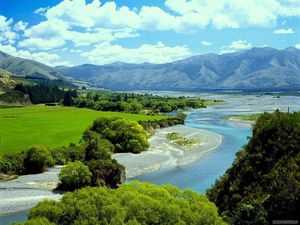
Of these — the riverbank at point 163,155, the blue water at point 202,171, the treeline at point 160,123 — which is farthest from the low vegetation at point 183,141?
the treeline at point 160,123

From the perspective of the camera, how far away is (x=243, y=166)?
48.3m

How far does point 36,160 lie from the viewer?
85625mm

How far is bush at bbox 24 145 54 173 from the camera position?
281ft

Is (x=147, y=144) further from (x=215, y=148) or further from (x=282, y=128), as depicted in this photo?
(x=282, y=128)

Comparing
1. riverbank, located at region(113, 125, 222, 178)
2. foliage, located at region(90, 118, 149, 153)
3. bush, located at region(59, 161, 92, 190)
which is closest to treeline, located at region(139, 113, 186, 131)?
riverbank, located at region(113, 125, 222, 178)

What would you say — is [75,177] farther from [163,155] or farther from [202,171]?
[163,155]

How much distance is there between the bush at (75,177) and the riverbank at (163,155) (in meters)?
13.1

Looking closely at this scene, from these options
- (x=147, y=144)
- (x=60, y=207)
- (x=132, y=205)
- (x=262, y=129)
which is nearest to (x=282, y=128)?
(x=262, y=129)

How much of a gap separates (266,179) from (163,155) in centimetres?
6405

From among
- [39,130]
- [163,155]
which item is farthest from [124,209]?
[39,130]

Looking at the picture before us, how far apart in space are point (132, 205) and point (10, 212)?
1325 inches

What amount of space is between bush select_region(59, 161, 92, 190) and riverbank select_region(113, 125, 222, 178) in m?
13.1

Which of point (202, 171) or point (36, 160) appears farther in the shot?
point (202, 171)

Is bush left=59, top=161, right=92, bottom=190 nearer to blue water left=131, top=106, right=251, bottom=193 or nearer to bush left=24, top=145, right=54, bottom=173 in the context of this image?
blue water left=131, top=106, right=251, bottom=193
